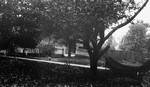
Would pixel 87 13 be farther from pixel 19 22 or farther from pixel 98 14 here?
A: pixel 19 22

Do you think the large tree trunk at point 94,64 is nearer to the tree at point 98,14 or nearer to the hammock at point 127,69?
the tree at point 98,14

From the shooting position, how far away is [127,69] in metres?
12.9

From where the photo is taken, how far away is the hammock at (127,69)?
40.8 ft

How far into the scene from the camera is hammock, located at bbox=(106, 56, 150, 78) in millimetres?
12448

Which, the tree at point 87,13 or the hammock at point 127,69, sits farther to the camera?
the hammock at point 127,69

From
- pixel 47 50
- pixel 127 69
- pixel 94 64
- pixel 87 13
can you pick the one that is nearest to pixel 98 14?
pixel 87 13

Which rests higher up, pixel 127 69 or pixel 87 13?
pixel 87 13

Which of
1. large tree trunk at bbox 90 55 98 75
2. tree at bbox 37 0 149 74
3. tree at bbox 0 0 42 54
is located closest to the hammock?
large tree trunk at bbox 90 55 98 75

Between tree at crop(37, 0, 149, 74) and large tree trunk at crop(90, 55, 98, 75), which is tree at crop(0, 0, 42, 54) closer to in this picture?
tree at crop(37, 0, 149, 74)

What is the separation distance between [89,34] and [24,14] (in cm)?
512

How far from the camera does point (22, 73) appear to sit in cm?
935

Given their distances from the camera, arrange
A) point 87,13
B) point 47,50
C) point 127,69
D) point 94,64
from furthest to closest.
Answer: point 47,50 < point 127,69 < point 94,64 < point 87,13

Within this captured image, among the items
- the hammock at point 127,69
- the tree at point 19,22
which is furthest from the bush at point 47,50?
the hammock at point 127,69

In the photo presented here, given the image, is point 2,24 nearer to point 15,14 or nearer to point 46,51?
point 15,14
